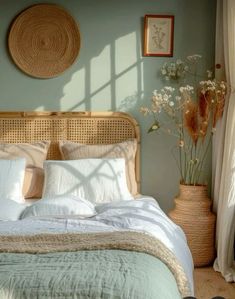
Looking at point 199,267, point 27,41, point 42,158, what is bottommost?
point 199,267

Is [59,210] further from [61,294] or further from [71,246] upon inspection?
[61,294]

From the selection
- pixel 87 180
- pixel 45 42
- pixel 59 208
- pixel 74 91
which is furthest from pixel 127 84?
pixel 59 208

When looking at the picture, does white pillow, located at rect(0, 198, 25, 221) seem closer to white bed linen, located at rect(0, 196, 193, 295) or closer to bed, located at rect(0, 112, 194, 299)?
bed, located at rect(0, 112, 194, 299)

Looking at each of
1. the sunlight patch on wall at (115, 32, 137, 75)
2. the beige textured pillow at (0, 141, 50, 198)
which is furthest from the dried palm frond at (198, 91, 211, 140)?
the beige textured pillow at (0, 141, 50, 198)

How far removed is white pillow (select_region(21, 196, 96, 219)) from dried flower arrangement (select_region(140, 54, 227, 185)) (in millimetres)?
1053

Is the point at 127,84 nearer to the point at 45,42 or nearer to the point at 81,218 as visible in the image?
the point at 45,42

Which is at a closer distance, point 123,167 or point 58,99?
point 123,167

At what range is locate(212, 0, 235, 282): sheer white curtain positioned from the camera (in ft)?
10.8

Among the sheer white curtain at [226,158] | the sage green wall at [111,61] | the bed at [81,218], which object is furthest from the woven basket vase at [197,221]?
the sage green wall at [111,61]

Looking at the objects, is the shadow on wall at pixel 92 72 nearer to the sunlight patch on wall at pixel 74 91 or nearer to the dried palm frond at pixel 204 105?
the sunlight patch on wall at pixel 74 91

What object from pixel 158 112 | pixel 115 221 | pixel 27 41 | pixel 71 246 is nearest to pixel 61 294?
pixel 71 246

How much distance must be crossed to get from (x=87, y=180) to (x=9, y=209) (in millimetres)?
721

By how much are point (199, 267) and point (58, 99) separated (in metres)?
1.86

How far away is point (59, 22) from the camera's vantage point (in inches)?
148
